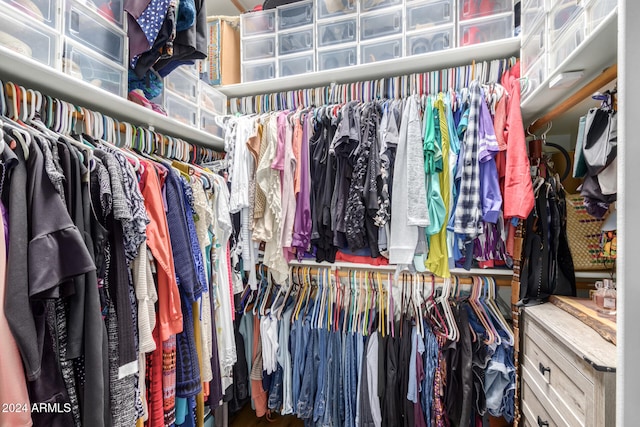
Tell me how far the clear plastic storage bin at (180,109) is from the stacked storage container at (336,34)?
0.79 meters

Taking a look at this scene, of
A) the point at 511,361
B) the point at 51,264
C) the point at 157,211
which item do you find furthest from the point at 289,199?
the point at 511,361

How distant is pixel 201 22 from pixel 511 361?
7.24 ft

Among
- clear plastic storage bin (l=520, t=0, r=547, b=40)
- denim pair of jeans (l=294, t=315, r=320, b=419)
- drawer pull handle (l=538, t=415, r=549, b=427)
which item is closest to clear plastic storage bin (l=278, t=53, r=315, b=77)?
clear plastic storage bin (l=520, t=0, r=547, b=40)

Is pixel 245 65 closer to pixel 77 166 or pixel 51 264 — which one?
pixel 77 166

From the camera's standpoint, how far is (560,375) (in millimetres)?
977

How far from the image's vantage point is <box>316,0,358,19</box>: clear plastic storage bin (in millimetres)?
1708

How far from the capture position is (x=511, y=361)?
142cm

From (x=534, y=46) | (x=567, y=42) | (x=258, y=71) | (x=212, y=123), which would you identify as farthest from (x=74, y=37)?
(x=534, y=46)

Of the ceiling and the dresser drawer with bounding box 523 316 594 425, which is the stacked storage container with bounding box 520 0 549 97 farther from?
the ceiling

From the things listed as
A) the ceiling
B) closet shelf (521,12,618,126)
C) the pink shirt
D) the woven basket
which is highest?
the ceiling

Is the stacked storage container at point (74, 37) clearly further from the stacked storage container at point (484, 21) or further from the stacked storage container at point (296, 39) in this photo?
the stacked storage container at point (484, 21)

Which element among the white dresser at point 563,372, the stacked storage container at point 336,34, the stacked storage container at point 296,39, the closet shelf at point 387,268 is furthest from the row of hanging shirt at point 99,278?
the white dresser at point 563,372

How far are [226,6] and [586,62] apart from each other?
228 centimetres

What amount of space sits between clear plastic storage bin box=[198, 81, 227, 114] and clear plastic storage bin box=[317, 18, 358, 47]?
73 centimetres
